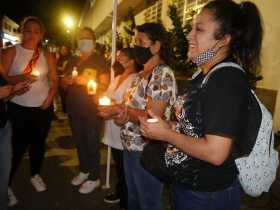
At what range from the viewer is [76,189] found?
4691 mm

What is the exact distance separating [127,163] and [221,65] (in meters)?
1.61

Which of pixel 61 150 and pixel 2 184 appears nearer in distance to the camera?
pixel 2 184

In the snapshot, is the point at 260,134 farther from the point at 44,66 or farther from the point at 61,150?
the point at 61,150

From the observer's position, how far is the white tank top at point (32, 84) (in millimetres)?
Result: 4082

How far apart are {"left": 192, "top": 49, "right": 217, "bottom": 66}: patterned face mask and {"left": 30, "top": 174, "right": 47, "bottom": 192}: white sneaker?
11.7 feet

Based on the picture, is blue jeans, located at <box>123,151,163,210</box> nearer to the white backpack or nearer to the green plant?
the white backpack

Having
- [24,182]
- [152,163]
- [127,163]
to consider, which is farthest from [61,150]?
[152,163]

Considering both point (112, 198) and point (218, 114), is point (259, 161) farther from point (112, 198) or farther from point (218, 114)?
point (112, 198)

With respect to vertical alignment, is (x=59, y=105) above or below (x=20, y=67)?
below

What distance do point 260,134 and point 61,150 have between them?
5256 millimetres

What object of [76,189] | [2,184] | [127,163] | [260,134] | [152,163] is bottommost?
[76,189]

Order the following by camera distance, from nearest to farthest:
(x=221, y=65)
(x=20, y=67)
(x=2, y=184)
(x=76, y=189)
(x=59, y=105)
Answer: (x=221, y=65) → (x=2, y=184) → (x=20, y=67) → (x=76, y=189) → (x=59, y=105)

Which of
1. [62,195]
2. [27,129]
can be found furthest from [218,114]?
[62,195]

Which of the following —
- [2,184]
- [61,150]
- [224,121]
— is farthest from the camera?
[61,150]
